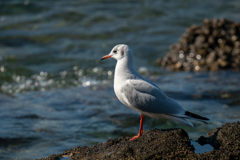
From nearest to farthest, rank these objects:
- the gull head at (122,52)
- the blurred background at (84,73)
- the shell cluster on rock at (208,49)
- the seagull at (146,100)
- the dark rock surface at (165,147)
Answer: the dark rock surface at (165,147) < the seagull at (146,100) < the gull head at (122,52) < the blurred background at (84,73) < the shell cluster on rock at (208,49)

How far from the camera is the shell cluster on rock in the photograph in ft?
30.5

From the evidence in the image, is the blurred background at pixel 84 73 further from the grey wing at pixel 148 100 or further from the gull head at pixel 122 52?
the gull head at pixel 122 52

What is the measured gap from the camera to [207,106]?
6500mm

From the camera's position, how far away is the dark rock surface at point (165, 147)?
3.11m

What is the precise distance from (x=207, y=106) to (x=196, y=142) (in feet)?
9.92

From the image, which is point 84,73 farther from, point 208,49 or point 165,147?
point 165,147

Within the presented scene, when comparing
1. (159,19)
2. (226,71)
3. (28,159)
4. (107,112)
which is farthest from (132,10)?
(28,159)

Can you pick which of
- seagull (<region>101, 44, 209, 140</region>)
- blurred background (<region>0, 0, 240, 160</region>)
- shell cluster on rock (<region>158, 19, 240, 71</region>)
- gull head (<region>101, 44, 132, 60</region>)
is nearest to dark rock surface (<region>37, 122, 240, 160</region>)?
seagull (<region>101, 44, 209, 140</region>)

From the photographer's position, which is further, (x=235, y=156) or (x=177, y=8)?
(x=177, y=8)

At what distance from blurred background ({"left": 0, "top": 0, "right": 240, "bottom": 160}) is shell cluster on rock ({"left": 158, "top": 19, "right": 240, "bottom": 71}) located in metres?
0.56

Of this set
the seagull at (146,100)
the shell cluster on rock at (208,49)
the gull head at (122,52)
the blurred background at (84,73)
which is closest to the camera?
the seagull at (146,100)

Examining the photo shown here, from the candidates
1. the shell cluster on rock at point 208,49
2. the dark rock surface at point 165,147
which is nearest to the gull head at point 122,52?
the dark rock surface at point 165,147

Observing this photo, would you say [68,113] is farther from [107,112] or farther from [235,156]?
[235,156]

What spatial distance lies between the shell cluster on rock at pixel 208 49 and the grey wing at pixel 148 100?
5.82 meters
